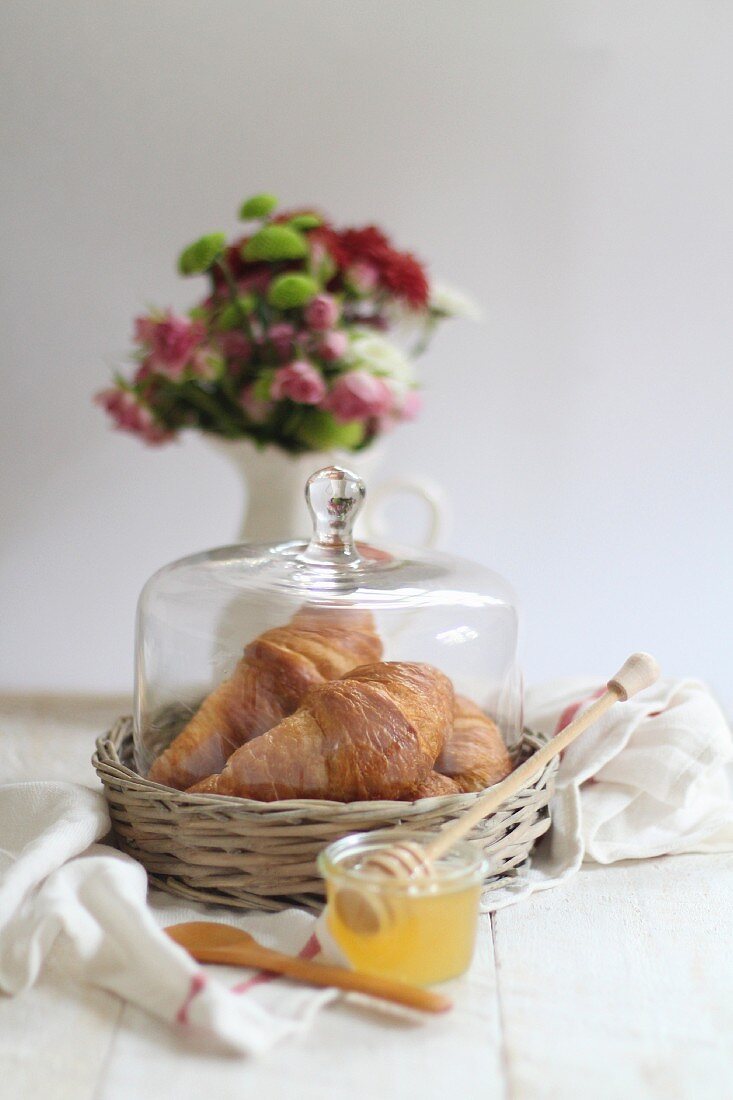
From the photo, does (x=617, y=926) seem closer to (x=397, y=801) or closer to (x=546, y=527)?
(x=397, y=801)

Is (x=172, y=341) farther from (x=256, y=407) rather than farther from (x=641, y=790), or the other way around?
(x=641, y=790)

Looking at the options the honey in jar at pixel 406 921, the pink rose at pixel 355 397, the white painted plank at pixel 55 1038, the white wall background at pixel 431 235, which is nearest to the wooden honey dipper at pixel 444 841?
the honey in jar at pixel 406 921

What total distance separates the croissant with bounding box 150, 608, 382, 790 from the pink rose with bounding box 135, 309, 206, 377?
0.48 m

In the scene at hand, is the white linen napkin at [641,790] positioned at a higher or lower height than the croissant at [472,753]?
lower

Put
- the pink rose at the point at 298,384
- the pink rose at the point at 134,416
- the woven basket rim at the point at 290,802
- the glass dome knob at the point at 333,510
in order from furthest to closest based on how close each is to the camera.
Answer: the pink rose at the point at 134,416
the pink rose at the point at 298,384
the glass dome knob at the point at 333,510
the woven basket rim at the point at 290,802

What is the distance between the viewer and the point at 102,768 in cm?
71

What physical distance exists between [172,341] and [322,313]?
Result: 157mm

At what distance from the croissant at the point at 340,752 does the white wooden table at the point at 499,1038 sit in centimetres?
11

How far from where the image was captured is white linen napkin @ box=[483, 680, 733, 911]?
2.49ft

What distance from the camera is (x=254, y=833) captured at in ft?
2.06

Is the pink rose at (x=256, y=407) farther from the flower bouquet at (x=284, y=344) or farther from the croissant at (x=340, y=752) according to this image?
the croissant at (x=340, y=752)

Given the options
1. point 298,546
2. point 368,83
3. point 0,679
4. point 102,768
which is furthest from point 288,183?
point 102,768

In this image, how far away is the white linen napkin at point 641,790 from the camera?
759mm

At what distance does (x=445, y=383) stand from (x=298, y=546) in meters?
0.96
